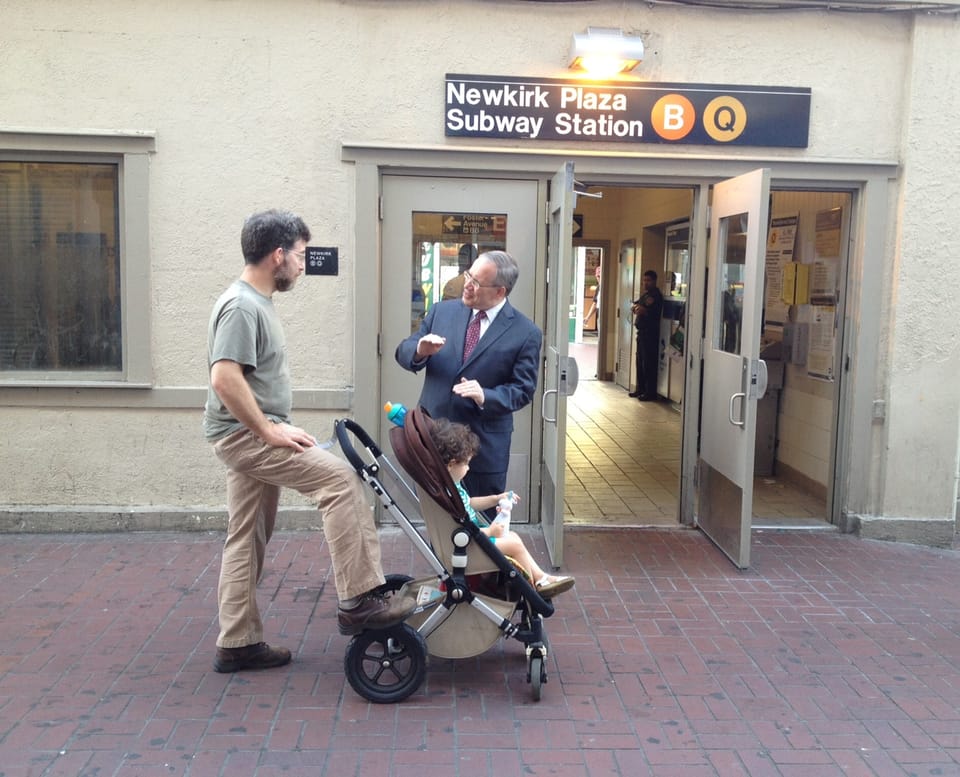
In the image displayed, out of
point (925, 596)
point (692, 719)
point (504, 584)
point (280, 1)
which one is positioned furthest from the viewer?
point (280, 1)

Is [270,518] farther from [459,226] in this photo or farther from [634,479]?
[634,479]

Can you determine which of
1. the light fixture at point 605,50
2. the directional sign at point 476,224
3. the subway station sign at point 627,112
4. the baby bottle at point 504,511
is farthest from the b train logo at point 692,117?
the baby bottle at point 504,511

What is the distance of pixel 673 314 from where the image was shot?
13.0 meters

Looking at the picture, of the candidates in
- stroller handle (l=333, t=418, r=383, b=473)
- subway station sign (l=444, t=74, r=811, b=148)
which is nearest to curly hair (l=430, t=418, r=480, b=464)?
stroller handle (l=333, t=418, r=383, b=473)

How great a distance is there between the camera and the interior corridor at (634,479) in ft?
22.9

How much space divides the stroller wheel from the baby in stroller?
0.54m

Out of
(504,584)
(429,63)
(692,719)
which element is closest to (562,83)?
(429,63)

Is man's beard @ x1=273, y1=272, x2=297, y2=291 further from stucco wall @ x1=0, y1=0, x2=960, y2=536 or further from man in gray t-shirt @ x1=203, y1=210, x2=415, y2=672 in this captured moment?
stucco wall @ x1=0, y1=0, x2=960, y2=536

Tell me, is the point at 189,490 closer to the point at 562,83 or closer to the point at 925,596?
the point at 562,83

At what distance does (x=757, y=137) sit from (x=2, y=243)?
500 cm

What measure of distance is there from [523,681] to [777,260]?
5409 millimetres

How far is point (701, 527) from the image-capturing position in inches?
259

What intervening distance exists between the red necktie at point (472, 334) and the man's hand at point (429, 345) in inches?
10.2

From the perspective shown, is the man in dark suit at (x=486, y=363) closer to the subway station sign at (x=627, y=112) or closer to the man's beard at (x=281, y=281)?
the man's beard at (x=281, y=281)
